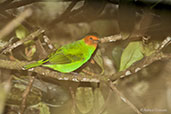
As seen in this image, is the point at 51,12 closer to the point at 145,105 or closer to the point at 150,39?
the point at 150,39

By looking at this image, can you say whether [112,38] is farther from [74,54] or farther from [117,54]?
[74,54]

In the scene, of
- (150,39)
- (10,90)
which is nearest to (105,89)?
(150,39)

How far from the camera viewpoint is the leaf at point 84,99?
89 centimetres

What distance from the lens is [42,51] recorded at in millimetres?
920

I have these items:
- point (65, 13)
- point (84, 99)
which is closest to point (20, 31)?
point (65, 13)

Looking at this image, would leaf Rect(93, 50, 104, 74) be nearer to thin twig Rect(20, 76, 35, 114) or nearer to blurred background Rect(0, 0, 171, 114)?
blurred background Rect(0, 0, 171, 114)

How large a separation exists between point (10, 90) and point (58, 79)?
0.22 metres

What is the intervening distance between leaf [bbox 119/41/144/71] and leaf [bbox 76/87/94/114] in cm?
20

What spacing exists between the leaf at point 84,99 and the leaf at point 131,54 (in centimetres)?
20

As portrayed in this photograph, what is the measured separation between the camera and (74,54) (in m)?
0.94

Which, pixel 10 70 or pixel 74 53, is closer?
pixel 10 70

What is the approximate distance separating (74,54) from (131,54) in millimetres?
290

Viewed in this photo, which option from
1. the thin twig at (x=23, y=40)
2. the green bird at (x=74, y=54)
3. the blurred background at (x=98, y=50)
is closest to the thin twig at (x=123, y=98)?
the blurred background at (x=98, y=50)

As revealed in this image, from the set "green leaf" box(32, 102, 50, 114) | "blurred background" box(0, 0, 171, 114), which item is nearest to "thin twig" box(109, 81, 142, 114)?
"blurred background" box(0, 0, 171, 114)
